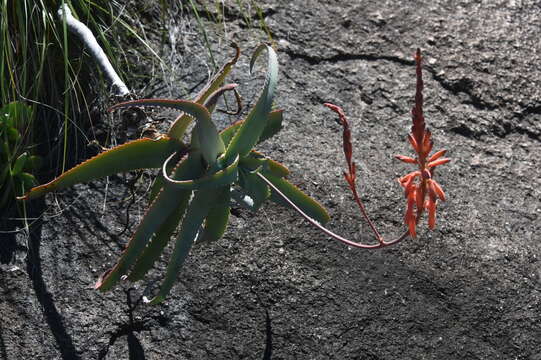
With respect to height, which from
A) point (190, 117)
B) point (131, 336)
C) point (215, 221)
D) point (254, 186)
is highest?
point (190, 117)

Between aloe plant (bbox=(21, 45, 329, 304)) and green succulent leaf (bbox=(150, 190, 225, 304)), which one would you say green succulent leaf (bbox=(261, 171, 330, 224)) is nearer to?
aloe plant (bbox=(21, 45, 329, 304))

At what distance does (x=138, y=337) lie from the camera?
1.79 meters

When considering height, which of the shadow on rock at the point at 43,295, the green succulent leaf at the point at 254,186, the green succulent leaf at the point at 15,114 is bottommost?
the shadow on rock at the point at 43,295

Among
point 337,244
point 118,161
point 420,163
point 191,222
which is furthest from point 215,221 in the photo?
point 420,163

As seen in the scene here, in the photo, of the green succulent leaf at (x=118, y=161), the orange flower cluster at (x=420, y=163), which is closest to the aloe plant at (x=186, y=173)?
the green succulent leaf at (x=118, y=161)

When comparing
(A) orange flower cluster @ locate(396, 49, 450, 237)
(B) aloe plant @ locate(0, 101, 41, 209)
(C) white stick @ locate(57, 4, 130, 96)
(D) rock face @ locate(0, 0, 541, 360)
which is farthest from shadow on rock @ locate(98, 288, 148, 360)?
(A) orange flower cluster @ locate(396, 49, 450, 237)

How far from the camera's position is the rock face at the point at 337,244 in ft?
5.93

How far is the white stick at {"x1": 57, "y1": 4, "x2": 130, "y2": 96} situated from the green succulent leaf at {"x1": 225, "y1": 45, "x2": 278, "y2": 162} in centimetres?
36

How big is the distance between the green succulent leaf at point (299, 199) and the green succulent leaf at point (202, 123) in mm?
159

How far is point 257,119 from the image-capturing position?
153 cm

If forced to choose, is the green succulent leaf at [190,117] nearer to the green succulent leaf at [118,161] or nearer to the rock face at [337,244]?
the green succulent leaf at [118,161]

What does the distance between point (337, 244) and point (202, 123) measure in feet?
2.08

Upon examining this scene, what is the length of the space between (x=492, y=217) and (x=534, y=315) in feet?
0.97

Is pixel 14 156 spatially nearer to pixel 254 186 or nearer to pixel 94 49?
pixel 94 49
